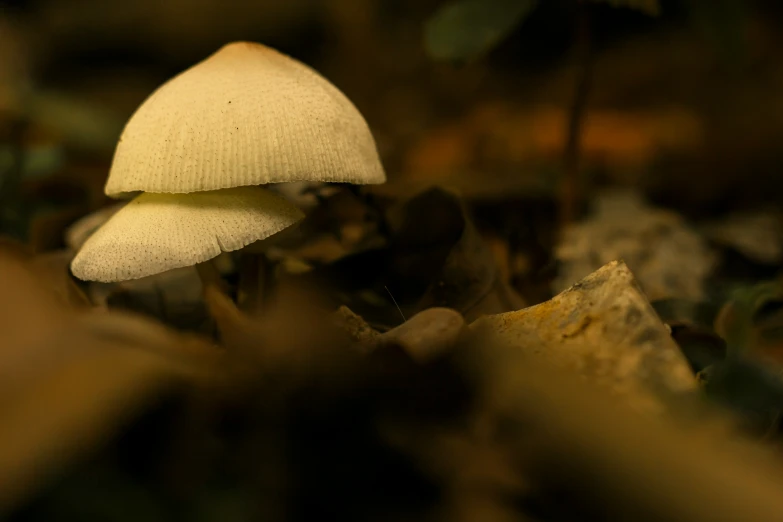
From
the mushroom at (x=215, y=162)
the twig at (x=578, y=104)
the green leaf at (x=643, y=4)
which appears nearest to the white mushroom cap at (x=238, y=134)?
the mushroom at (x=215, y=162)

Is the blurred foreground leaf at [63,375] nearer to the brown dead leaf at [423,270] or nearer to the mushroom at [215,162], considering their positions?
the mushroom at [215,162]

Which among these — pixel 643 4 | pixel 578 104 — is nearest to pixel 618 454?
pixel 643 4

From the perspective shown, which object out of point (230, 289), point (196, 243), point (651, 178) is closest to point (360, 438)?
point (196, 243)

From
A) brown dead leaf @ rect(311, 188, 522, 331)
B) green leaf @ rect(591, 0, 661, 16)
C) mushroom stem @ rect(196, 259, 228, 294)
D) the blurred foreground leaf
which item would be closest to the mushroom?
mushroom stem @ rect(196, 259, 228, 294)

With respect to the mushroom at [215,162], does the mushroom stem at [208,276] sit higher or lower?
lower

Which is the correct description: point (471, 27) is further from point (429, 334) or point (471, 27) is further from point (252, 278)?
point (429, 334)
